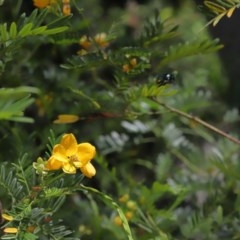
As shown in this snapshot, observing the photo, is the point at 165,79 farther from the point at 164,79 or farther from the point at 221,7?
the point at 221,7

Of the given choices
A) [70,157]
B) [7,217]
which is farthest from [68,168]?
[7,217]

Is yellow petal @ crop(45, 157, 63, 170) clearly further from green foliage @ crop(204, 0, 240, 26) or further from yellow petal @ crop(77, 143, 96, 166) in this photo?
green foliage @ crop(204, 0, 240, 26)

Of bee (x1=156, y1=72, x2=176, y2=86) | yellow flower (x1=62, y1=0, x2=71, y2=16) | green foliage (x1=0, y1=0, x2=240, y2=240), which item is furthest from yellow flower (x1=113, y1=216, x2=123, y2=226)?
yellow flower (x1=62, y1=0, x2=71, y2=16)

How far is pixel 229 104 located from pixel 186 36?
0.26m

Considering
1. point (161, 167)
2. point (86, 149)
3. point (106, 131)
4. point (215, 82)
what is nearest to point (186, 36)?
point (215, 82)

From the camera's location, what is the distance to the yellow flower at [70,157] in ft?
3.06

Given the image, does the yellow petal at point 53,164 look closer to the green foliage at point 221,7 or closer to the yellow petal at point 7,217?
the yellow petal at point 7,217

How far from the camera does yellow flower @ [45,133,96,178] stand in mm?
932

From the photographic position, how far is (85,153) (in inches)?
38.1

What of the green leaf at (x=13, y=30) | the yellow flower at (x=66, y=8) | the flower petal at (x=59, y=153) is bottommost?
the flower petal at (x=59, y=153)

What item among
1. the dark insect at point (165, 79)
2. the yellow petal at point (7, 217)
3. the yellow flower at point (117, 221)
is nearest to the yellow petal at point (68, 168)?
the yellow petal at point (7, 217)

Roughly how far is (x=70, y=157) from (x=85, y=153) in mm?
32

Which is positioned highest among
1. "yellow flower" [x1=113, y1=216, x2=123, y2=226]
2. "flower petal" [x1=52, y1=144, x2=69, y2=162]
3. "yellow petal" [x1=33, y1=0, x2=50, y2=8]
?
"yellow petal" [x1=33, y1=0, x2=50, y2=8]

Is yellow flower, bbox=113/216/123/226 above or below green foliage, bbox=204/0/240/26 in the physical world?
below
